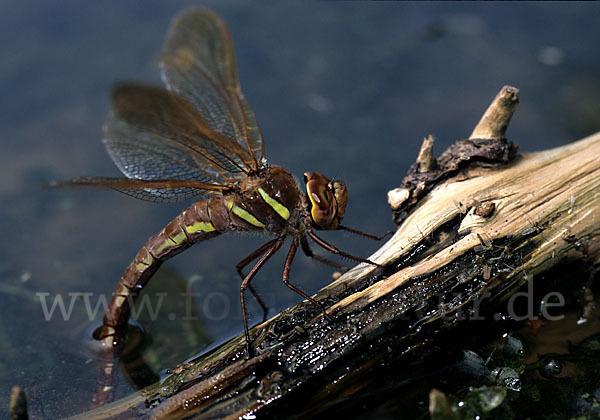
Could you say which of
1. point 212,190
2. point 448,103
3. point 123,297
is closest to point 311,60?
point 448,103

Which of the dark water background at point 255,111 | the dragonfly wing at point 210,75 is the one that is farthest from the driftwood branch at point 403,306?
the dragonfly wing at point 210,75

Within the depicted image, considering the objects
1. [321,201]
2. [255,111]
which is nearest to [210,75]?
[321,201]

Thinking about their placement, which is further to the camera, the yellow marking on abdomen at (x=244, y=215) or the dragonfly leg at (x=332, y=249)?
the yellow marking on abdomen at (x=244, y=215)

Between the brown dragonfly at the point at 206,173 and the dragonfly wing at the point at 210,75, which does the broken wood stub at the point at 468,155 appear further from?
the dragonfly wing at the point at 210,75

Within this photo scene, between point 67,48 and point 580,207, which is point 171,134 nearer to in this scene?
point 580,207

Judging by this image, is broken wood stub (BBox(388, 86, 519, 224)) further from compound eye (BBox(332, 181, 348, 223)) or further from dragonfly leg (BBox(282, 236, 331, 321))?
dragonfly leg (BBox(282, 236, 331, 321))

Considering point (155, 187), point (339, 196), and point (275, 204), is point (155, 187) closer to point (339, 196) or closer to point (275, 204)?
point (275, 204)
